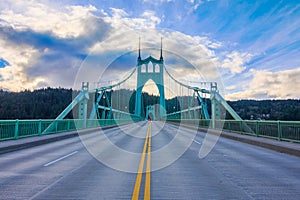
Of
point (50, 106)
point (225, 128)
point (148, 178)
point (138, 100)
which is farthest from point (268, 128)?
point (138, 100)

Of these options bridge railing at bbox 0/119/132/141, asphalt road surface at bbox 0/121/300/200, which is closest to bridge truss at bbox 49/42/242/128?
bridge railing at bbox 0/119/132/141

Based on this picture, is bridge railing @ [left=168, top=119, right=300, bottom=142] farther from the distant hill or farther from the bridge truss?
the distant hill

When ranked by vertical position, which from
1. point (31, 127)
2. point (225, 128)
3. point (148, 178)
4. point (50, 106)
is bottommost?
point (148, 178)

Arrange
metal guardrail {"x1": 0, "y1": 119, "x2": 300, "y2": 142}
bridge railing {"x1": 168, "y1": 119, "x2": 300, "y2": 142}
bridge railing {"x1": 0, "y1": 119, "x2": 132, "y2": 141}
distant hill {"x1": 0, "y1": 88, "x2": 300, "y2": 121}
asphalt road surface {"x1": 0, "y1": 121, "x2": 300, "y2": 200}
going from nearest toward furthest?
asphalt road surface {"x1": 0, "y1": 121, "x2": 300, "y2": 200}
bridge railing {"x1": 168, "y1": 119, "x2": 300, "y2": 142}
metal guardrail {"x1": 0, "y1": 119, "x2": 300, "y2": 142}
bridge railing {"x1": 0, "y1": 119, "x2": 132, "y2": 141}
distant hill {"x1": 0, "y1": 88, "x2": 300, "y2": 121}

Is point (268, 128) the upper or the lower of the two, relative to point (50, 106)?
lower

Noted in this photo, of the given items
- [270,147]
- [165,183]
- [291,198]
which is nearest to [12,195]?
[165,183]

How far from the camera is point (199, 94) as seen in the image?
48.7 meters

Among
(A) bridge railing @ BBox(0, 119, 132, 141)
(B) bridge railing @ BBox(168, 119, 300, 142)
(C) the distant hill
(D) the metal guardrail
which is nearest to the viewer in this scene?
(B) bridge railing @ BBox(168, 119, 300, 142)

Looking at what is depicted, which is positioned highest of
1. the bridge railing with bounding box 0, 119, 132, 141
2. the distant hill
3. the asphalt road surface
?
the distant hill

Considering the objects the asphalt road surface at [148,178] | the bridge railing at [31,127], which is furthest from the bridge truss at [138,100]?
the asphalt road surface at [148,178]

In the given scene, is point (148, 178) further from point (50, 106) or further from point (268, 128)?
point (50, 106)

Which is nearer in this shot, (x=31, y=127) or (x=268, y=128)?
(x=268, y=128)

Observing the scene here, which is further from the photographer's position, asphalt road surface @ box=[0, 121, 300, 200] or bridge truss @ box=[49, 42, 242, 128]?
bridge truss @ box=[49, 42, 242, 128]

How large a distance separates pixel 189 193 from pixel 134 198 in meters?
1.11
